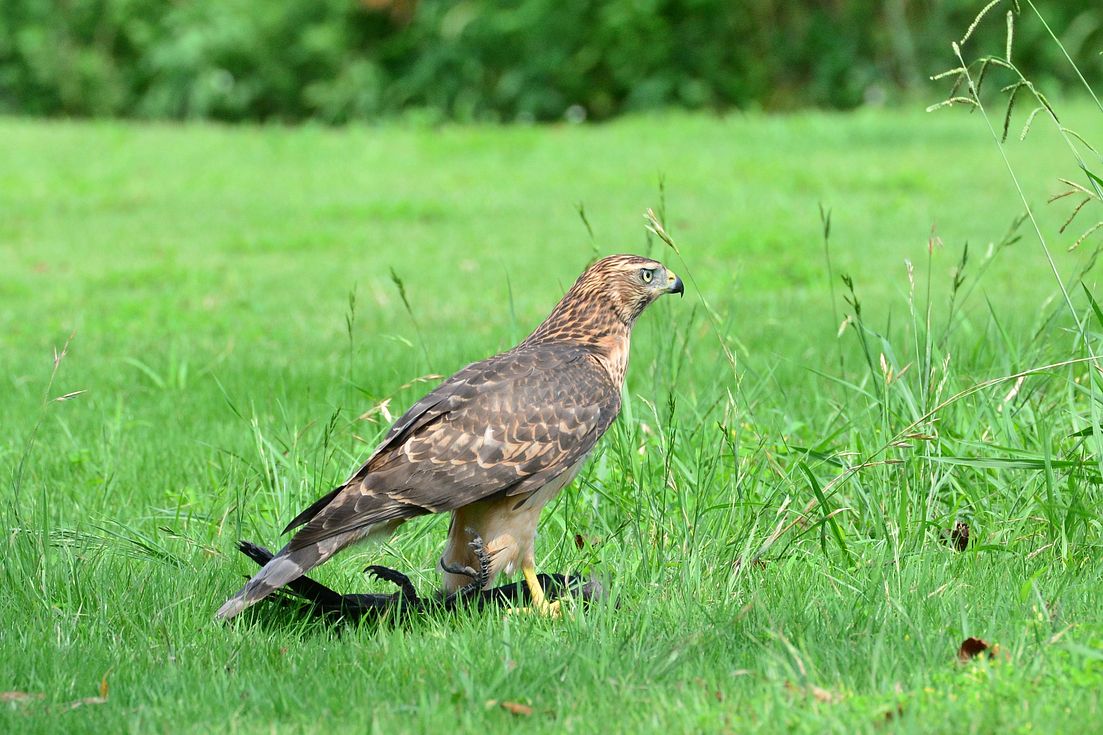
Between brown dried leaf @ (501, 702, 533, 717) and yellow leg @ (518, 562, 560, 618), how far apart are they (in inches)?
26.0

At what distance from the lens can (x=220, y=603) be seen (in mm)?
4242

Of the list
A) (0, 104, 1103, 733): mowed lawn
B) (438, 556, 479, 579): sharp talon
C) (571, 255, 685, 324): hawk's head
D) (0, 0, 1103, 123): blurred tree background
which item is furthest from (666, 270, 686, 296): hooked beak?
(0, 0, 1103, 123): blurred tree background

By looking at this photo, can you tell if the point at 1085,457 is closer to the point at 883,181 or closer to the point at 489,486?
the point at 489,486

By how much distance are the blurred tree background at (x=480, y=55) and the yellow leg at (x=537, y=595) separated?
58.5ft

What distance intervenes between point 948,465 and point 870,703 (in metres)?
1.71

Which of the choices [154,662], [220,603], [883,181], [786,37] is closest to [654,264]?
[220,603]

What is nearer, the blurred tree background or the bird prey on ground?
the bird prey on ground

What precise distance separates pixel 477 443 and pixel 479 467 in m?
0.08

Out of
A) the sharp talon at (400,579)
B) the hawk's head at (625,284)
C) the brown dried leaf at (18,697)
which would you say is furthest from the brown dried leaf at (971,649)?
the brown dried leaf at (18,697)

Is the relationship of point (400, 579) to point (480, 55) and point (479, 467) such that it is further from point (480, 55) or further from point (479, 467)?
point (480, 55)

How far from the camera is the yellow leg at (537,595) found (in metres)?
4.07

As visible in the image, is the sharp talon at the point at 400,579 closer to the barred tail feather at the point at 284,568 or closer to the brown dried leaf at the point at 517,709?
the barred tail feather at the point at 284,568

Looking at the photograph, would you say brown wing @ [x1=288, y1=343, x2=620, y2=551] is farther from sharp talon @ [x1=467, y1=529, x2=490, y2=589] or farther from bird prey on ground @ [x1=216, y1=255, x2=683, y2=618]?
sharp talon @ [x1=467, y1=529, x2=490, y2=589]

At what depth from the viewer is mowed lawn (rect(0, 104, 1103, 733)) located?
3414 mm
